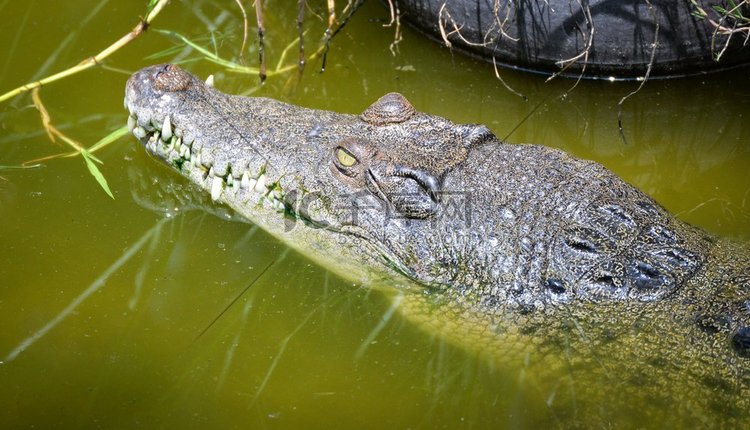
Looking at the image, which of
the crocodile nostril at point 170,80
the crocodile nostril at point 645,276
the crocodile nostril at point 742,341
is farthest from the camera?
the crocodile nostril at point 170,80

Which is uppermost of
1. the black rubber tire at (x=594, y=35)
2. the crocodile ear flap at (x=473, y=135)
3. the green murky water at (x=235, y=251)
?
the black rubber tire at (x=594, y=35)

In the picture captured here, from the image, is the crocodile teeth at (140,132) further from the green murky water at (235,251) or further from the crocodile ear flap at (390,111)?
the crocodile ear flap at (390,111)

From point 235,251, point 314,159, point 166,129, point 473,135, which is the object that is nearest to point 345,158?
point 314,159

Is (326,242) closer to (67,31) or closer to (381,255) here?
(381,255)

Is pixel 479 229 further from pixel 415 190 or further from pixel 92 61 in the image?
pixel 92 61

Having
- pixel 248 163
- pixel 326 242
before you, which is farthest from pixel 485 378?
pixel 248 163

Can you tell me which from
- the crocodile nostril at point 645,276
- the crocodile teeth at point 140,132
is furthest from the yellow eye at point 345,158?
the crocodile nostril at point 645,276
